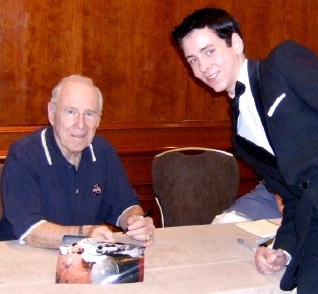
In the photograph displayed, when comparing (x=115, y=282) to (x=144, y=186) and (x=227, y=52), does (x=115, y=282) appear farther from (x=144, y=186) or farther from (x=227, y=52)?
(x=144, y=186)

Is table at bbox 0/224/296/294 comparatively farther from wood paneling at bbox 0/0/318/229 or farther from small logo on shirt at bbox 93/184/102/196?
wood paneling at bbox 0/0/318/229

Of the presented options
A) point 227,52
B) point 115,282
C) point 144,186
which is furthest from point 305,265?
point 144,186

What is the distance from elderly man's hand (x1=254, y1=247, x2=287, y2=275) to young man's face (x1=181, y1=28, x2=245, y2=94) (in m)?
0.62

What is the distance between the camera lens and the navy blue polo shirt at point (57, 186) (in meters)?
2.61

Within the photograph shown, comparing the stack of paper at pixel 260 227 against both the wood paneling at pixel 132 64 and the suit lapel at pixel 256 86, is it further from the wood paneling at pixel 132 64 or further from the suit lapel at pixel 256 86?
the wood paneling at pixel 132 64

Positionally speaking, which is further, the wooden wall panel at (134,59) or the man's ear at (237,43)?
the wooden wall panel at (134,59)

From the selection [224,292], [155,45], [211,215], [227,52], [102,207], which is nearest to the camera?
[224,292]

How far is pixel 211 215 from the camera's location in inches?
147

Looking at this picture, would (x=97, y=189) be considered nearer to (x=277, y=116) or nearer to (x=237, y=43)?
(x=237, y=43)

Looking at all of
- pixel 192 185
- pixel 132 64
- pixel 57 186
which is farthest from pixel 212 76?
pixel 132 64

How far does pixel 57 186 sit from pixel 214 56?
3.44 feet

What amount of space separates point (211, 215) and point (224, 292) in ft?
5.66

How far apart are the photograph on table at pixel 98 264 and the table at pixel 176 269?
3 centimetres

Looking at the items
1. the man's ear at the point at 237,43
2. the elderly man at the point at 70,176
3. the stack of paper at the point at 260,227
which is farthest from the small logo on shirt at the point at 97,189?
the man's ear at the point at 237,43
